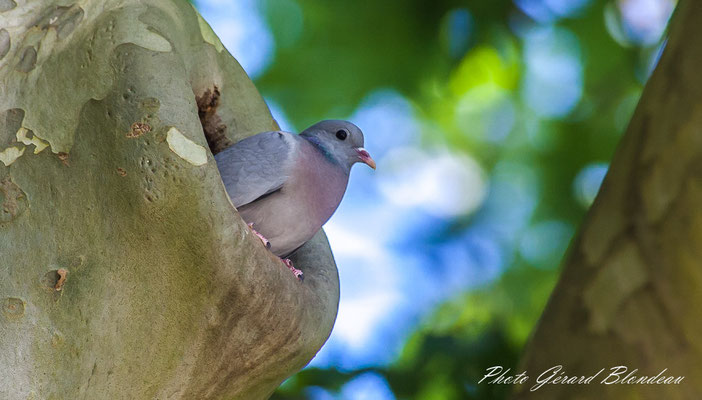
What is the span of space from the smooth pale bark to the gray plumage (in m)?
1.67

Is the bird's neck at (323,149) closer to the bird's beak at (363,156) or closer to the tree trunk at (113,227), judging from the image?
the bird's beak at (363,156)

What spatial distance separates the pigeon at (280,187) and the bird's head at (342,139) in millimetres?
173

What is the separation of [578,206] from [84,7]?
3007 mm

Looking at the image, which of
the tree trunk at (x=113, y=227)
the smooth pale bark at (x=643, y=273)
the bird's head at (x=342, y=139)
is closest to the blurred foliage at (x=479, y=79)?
the bird's head at (x=342, y=139)

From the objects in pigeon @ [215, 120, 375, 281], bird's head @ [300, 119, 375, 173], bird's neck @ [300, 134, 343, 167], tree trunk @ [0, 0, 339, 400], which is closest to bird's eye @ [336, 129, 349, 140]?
bird's head @ [300, 119, 375, 173]

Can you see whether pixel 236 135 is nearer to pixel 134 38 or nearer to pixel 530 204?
pixel 134 38

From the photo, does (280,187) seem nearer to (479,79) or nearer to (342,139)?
(342,139)

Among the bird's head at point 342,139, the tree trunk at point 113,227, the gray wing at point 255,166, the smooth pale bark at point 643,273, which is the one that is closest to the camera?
the smooth pale bark at point 643,273

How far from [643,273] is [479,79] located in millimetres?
3981

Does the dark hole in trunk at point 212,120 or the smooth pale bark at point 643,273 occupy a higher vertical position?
the smooth pale bark at point 643,273

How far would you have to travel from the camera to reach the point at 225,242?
1910 mm

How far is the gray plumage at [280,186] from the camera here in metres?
2.47

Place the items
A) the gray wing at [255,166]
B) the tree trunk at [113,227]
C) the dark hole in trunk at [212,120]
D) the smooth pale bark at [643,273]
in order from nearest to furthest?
the smooth pale bark at [643,273], the tree trunk at [113,227], the gray wing at [255,166], the dark hole in trunk at [212,120]

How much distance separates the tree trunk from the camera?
6.06 ft
